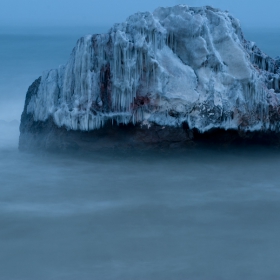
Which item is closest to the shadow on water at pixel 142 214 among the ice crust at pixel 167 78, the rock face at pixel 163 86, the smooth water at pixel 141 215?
the smooth water at pixel 141 215

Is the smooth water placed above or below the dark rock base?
below

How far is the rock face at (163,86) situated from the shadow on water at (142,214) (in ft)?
0.92

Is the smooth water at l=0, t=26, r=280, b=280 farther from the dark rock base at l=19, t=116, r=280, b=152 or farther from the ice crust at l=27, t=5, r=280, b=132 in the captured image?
the ice crust at l=27, t=5, r=280, b=132

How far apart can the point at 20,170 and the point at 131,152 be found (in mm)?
1192

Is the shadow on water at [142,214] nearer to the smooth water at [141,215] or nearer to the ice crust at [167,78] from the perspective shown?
the smooth water at [141,215]

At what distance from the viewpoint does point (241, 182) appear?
5.94 metres

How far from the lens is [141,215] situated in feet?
17.1

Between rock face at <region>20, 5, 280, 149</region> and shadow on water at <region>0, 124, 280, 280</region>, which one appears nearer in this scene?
shadow on water at <region>0, 124, 280, 280</region>

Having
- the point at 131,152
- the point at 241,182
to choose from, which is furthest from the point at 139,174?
the point at 241,182

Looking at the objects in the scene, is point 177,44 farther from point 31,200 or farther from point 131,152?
point 31,200

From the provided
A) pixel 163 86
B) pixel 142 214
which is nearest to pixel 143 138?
pixel 163 86

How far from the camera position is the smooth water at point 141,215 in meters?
4.25

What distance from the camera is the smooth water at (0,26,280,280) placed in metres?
4.25

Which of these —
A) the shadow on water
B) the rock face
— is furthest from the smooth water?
the rock face
